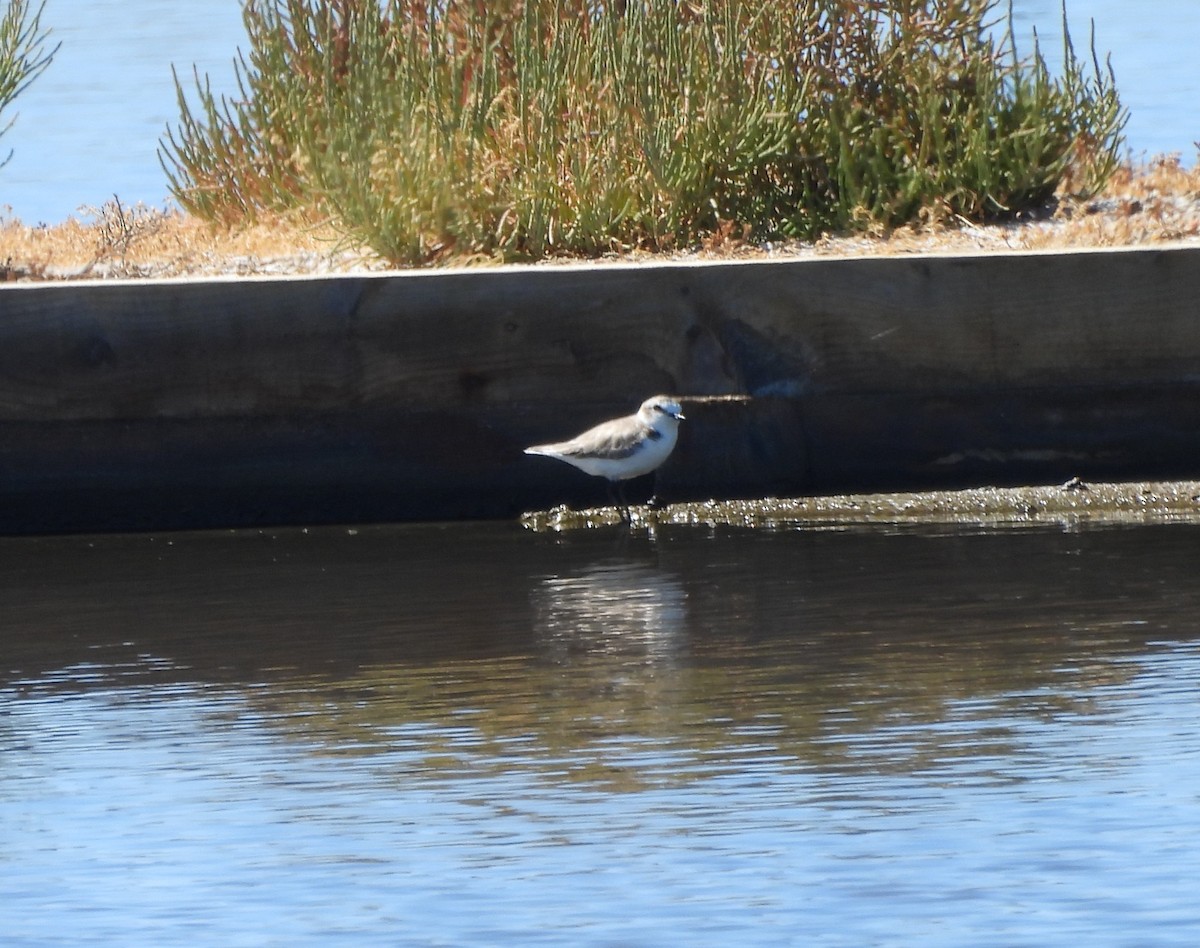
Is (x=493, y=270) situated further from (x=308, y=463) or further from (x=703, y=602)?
(x=703, y=602)

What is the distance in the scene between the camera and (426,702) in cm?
577

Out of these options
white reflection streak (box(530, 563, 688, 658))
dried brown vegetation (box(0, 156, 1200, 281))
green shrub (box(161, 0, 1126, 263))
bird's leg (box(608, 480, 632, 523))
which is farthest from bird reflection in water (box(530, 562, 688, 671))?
green shrub (box(161, 0, 1126, 263))

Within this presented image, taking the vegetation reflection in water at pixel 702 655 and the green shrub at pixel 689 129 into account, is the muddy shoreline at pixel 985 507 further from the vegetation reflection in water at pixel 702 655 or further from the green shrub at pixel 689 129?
the green shrub at pixel 689 129

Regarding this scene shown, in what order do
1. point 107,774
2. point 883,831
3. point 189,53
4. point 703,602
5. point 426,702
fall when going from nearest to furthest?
1. point 883,831
2. point 107,774
3. point 426,702
4. point 703,602
5. point 189,53

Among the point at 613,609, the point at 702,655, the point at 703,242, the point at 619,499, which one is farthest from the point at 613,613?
the point at 703,242

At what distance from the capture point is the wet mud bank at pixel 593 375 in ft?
26.3

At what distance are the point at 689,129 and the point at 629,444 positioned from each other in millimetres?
2006

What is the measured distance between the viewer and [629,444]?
25.6ft

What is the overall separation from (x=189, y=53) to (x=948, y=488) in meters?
22.7

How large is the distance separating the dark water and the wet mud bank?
406 mm

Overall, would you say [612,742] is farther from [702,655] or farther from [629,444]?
[629,444]

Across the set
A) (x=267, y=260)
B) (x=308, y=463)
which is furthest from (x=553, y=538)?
(x=267, y=260)

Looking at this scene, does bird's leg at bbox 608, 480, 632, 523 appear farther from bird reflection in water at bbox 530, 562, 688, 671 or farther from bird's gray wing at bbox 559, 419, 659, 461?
bird reflection in water at bbox 530, 562, 688, 671

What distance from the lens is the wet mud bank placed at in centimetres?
801
